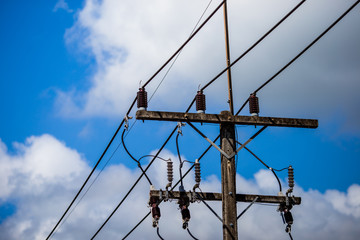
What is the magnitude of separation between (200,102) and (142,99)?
1255mm

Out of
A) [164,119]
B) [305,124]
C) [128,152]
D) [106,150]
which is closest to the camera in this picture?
[164,119]

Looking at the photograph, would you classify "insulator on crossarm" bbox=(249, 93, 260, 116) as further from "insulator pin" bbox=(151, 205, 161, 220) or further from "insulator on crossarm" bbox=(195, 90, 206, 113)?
"insulator pin" bbox=(151, 205, 161, 220)

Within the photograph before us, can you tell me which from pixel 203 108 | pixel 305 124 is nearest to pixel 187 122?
pixel 203 108

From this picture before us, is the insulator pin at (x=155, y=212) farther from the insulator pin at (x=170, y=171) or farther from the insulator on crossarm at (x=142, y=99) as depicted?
the insulator on crossarm at (x=142, y=99)

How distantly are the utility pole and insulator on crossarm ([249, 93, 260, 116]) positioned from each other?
177 millimetres

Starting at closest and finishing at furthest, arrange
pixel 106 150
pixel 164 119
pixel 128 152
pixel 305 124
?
pixel 164 119
pixel 305 124
pixel 128 152
pixel 106 150

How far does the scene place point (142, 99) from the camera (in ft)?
46.3

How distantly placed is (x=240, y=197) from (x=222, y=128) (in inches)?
60.6

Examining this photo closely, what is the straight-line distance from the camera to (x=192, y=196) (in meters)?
14.5

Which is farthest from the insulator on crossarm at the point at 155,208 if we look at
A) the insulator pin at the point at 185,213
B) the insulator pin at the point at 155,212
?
the insulator pin at the point at 185,213

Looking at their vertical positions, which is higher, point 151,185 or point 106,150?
point 106,150

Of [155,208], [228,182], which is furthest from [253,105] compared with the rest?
[155,208]

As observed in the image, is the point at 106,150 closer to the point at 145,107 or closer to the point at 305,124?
the point at 145,107

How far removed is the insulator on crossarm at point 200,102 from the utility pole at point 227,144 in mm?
171
